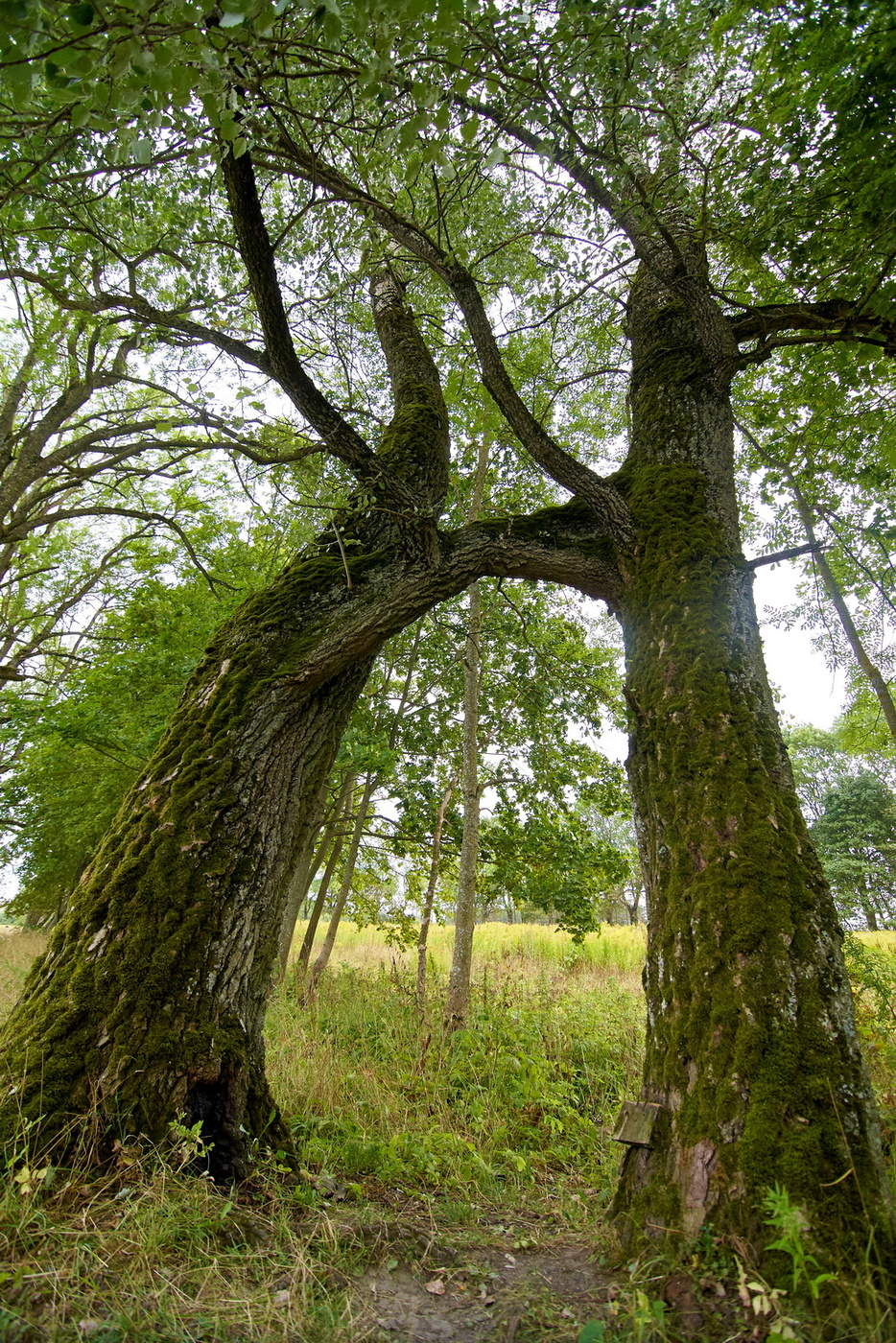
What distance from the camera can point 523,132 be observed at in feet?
11.5

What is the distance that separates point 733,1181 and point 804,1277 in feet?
0.97

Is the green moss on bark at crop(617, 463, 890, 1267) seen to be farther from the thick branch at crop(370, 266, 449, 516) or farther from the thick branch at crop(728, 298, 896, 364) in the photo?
the thick branch at crop(370, 266, 449, 516)

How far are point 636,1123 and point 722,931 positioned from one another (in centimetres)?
82

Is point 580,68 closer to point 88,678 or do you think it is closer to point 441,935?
point 88,678

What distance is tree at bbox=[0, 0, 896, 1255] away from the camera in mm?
2064

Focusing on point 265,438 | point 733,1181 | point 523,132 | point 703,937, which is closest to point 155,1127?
point 733,1181

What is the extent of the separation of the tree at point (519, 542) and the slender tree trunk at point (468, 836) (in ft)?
9.31

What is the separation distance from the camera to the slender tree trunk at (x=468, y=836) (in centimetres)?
617

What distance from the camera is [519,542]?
4.00 m

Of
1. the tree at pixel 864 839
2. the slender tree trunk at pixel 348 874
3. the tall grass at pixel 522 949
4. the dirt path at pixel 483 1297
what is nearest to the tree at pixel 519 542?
the dirt path at pixel 483 1297

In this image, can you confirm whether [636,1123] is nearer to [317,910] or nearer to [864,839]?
[317,910]

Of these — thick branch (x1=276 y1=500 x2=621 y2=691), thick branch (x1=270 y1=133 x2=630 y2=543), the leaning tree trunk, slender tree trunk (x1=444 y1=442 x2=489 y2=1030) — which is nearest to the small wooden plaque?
the leaning tree trunk

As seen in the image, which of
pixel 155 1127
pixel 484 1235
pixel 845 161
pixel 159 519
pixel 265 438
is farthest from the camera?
pixel 159 519

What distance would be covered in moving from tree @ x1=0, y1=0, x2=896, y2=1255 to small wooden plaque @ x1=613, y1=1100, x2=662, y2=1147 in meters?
0.04
